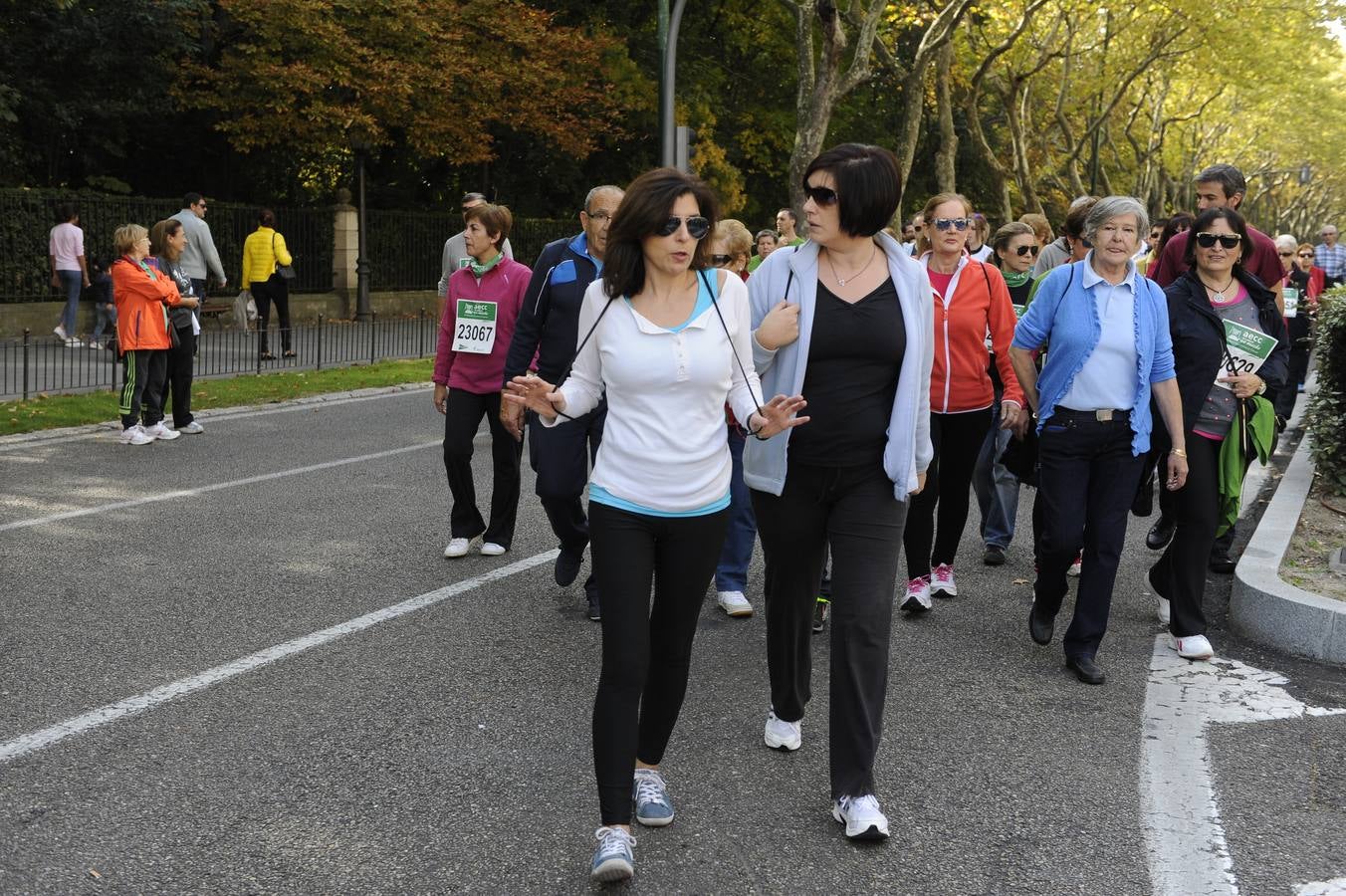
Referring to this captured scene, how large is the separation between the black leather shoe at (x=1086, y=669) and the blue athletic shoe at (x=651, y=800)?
2146mm

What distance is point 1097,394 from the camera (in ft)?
17.5

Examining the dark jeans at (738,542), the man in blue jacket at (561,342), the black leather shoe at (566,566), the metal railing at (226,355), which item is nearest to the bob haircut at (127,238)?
the metal railing at (226,355)

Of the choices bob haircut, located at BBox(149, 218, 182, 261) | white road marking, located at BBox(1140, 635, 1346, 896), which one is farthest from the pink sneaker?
bob haircut, located at BBox(149, 218, 182, 261)

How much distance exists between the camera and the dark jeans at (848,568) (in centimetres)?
397

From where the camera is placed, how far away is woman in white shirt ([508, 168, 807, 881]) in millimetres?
3633

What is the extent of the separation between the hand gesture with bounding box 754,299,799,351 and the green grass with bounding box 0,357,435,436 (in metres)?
8.92

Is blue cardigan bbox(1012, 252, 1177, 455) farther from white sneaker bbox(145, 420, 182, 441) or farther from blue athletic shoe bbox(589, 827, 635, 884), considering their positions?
white sneaker bbox(145, 420, 182, 441)

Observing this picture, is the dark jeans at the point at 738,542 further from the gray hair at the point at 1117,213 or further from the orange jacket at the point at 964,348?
the gray hair at the point at 1117,213

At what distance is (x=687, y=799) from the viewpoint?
4.15 meters

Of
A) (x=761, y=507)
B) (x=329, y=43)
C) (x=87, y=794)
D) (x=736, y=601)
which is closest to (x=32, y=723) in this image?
(x=87, y=794)

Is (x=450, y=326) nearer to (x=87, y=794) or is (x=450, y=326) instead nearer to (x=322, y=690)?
(x=322, y=690)

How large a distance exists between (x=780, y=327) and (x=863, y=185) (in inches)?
18.0

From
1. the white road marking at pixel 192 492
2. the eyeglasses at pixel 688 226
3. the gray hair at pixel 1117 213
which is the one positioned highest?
the gray hair at pixel 1117 213

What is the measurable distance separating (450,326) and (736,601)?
2.12 meters
